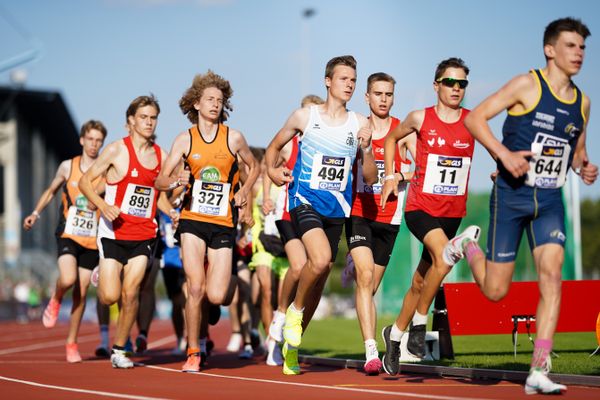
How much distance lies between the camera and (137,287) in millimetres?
11805

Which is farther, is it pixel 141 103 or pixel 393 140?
pixel 141 103

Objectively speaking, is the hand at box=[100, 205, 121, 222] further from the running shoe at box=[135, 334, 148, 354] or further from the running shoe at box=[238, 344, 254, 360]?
the running shoe at box=[238, 344, 254, 360]

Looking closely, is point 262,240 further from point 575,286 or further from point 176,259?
point 575,286

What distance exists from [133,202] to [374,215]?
9.72 ft

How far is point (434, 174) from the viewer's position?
32.1 feet

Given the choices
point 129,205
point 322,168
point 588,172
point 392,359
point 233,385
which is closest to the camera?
point 588,172

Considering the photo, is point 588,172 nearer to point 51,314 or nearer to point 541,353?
point 541,353

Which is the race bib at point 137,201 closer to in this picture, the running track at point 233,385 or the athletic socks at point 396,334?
the running track at point 233,385

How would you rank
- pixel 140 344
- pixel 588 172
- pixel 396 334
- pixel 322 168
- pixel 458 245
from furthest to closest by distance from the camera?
pixel 140 344
pixel 322 168
pixel 396 334
pixel 458 245
pixel 588 172

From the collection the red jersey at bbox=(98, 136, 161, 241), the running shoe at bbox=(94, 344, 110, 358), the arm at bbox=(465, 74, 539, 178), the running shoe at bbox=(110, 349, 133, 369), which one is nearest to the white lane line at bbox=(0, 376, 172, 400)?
the running shoe at bbox=(110, 349, 133, 369)

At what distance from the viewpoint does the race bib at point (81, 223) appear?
13.6 meters

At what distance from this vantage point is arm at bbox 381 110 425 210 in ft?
32.0

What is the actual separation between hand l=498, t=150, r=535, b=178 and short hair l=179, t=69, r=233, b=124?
466cm

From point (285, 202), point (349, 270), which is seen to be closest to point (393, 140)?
point (349, 270)
